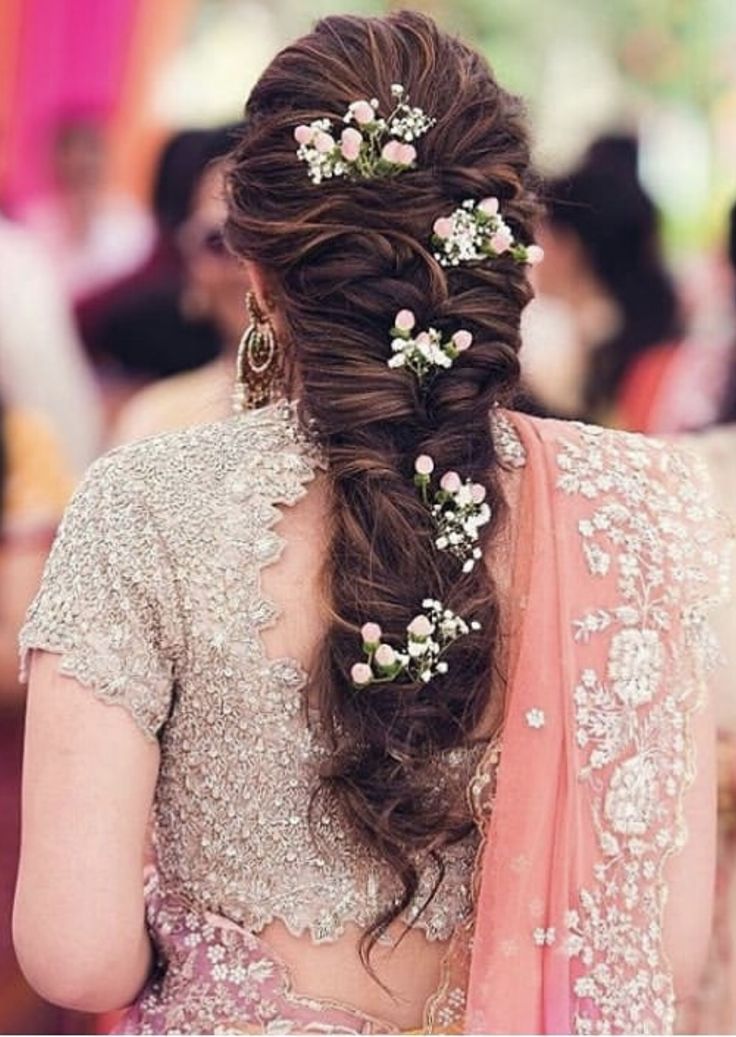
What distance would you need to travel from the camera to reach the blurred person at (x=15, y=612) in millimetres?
3355

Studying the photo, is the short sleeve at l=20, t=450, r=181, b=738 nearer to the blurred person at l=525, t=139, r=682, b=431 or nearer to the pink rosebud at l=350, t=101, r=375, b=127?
the pink rosebud at l=350, t=101, r=375, b=127

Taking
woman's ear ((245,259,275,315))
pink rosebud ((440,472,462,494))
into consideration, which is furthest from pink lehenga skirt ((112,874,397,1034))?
woman's ear ((245,259,275,315))

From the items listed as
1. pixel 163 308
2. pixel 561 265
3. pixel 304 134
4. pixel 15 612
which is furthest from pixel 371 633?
pixel 163 308

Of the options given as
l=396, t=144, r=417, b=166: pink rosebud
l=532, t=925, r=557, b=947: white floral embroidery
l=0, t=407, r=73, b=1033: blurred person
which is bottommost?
l=0, t=407, r=73, b=1033: blurred person

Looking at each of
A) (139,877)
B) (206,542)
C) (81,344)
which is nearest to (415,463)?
(206,542)

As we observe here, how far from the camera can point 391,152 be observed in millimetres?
1669

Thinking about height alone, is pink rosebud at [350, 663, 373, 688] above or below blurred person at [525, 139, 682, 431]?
above

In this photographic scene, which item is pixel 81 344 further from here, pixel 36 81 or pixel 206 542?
pixel 206 542

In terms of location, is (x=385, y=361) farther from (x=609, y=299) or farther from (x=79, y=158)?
(x=79, y=158)

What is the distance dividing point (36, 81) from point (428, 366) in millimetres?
3352

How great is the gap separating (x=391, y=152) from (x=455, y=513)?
1.10 ft

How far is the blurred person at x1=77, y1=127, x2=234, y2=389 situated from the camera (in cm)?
453

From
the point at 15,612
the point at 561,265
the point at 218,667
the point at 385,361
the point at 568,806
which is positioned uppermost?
the point at 385,361

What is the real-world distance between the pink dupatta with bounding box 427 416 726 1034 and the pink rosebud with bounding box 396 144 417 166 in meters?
0.30
